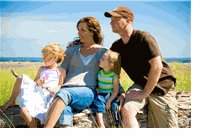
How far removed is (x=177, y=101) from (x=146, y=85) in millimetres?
535

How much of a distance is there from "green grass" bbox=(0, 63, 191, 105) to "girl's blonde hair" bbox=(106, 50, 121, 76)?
0.34 ft

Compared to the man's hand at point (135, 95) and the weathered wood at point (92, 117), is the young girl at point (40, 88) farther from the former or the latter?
the man's hand at point (135, 95)

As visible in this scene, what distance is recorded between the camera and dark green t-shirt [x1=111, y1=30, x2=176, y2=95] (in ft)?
16.1

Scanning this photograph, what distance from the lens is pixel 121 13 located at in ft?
16.8

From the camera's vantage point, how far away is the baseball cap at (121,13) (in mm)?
5086

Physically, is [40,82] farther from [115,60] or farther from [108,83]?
[115,60]

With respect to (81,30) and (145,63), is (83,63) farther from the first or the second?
(145,63)

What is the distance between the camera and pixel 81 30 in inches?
204

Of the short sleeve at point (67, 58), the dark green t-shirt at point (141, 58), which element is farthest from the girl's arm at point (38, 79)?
the dark green t-shirt at point (141, 58)

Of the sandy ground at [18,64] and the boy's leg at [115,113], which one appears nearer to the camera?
the boy's leg at [115,113]

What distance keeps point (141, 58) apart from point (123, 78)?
353mm

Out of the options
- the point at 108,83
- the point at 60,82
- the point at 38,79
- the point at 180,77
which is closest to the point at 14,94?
the point at 38,79

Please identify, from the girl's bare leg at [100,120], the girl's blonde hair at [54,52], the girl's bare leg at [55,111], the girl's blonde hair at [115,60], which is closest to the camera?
the girl's bare leg at [55,111]

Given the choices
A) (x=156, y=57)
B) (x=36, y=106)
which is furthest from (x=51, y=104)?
(x=156, y=57)
